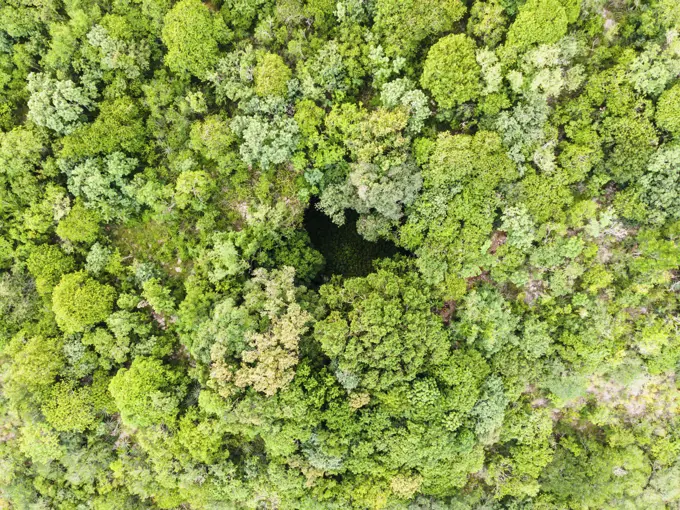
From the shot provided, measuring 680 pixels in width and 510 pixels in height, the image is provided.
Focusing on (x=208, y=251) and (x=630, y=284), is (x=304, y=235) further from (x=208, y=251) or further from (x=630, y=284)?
(x=630, y=284)

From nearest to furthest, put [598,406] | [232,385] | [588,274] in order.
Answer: [232,385], [588,274], [598,406]

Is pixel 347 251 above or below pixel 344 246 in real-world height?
below

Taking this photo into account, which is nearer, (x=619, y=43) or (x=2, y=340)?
(x=619, y=43)

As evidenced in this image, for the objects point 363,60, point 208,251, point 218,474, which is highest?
point 363,60

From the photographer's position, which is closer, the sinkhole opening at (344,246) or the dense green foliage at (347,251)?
the dense green foliage at (347,251)

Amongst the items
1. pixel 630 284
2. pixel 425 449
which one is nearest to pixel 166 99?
pixel 425 449

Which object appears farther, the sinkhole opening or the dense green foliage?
the sinkhole opening

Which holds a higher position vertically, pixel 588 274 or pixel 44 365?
pixel 588 274

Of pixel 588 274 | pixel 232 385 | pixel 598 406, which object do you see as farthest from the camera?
pixel 598 406
